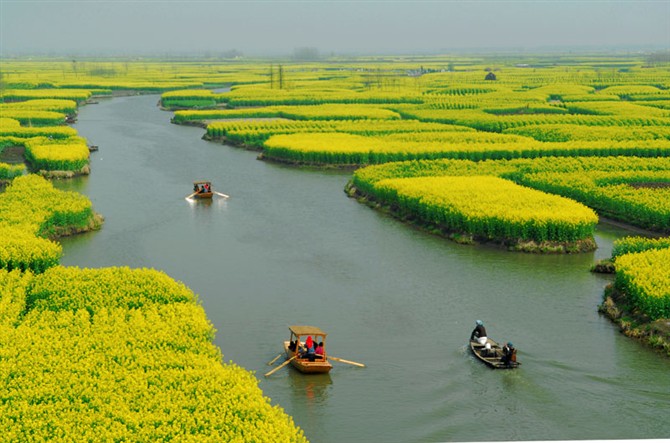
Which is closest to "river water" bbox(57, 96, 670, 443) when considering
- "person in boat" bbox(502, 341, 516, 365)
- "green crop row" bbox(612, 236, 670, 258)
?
"person in boat" bbox(502, 341, 516, 365)

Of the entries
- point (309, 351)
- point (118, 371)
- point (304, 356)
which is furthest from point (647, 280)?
point (118, 371)

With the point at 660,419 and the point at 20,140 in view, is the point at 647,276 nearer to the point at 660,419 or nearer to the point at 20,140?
the point at 660,419

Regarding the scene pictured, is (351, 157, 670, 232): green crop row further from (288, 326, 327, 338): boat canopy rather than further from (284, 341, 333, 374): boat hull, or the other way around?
(284, 341, 333, 374): boat hull

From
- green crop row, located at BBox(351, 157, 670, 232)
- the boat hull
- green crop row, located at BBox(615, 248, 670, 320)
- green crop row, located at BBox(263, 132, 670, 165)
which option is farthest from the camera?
green crop row, located at BBox(263, 132, 670, 165)

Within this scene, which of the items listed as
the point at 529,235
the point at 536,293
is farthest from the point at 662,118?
the point at 536,293

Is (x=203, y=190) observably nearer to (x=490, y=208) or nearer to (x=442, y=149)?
(x=490, y=208)

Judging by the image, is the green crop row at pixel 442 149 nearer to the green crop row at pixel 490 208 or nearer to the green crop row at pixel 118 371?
the green crop row at pixel 490 208
